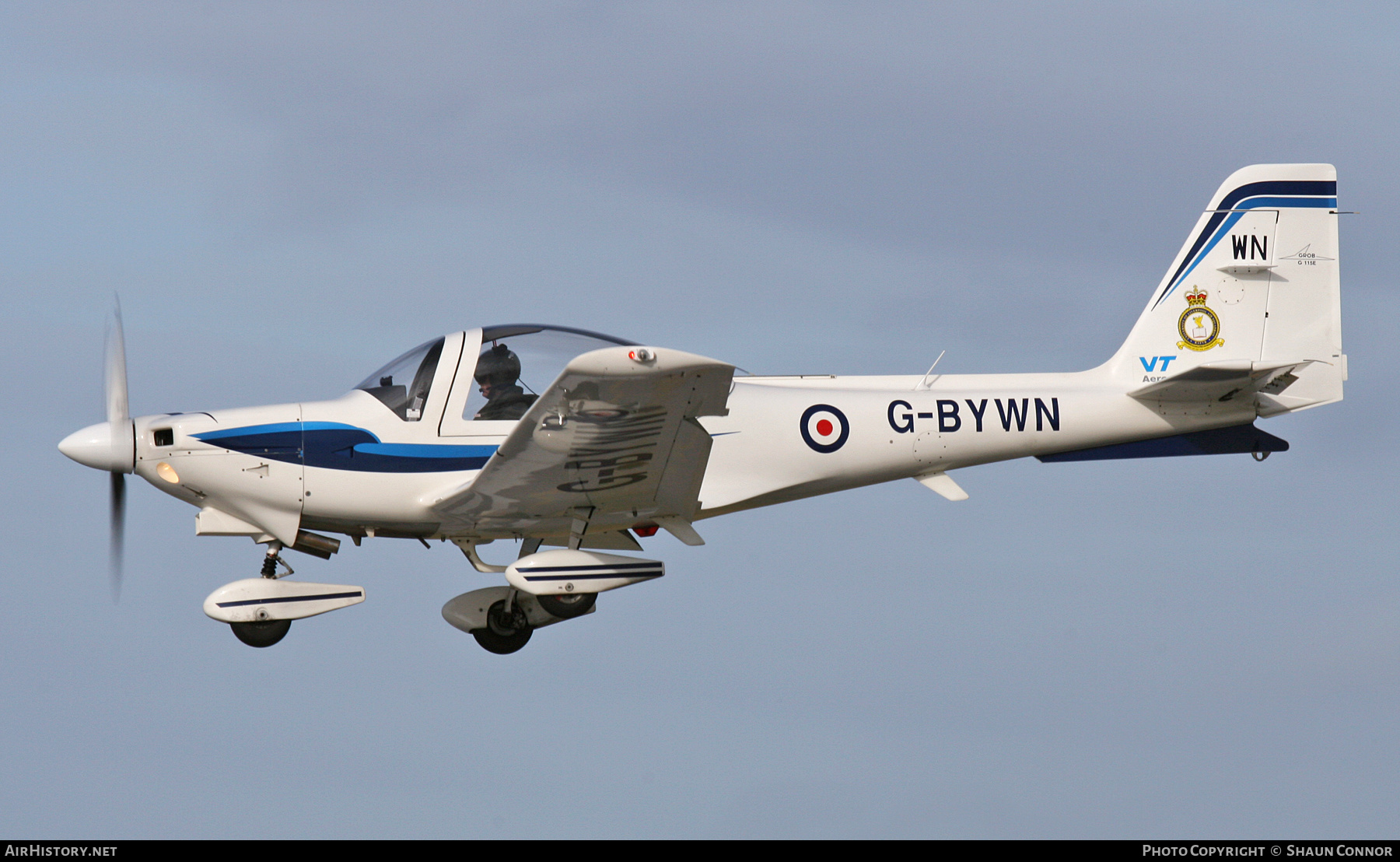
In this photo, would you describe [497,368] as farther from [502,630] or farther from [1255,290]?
[1255,290]

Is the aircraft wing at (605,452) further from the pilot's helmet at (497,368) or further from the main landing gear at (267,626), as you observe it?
the main landing gear at (267,626)

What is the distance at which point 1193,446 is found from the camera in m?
12.6

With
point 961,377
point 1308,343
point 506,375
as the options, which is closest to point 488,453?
point 506,375

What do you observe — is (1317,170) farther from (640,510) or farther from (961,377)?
(640,510)

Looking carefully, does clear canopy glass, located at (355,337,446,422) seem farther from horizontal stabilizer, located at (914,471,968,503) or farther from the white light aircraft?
horizontal stabilizer, located at (914,471,968,503)

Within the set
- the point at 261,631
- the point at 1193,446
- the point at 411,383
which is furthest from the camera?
the point at 1193,446

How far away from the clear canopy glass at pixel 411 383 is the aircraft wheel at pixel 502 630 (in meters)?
2.00

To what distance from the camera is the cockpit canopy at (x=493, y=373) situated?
36.5 feet

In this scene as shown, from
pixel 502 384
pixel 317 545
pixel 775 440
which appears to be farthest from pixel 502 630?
pixel 775 440

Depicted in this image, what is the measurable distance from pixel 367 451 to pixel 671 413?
254cm

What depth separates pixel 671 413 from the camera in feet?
33.1

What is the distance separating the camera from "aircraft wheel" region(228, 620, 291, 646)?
10945mm

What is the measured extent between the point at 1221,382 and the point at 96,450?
8938 mm

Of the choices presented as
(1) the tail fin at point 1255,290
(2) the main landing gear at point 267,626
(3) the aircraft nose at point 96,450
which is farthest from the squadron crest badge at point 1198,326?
(3) the aircraft nose at point 96,450
